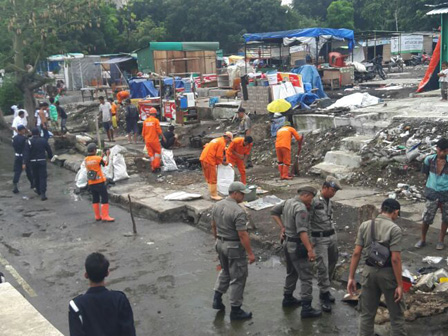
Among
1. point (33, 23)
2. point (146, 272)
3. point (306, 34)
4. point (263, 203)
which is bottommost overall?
point (146, 272)

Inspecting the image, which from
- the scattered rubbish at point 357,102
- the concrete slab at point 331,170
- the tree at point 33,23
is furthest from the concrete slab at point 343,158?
the tree at point 33,23

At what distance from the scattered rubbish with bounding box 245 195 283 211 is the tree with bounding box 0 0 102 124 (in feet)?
44.1

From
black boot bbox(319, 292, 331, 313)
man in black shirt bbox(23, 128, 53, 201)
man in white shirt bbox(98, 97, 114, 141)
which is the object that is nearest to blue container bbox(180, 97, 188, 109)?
man in white shirt bbox(98, 97, 114, 141)

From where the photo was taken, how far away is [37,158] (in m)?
12.7

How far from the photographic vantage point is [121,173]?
13797 millimetres

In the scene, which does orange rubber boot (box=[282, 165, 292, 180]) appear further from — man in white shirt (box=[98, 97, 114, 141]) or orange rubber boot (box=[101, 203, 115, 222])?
man in white shirt (box=[98, 97, 114, 141])

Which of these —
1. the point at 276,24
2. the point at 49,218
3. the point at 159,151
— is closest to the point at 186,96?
the point at 159,151

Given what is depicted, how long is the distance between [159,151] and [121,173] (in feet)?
4.10

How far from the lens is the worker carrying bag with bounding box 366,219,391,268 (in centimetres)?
503

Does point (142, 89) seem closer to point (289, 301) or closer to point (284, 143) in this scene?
point (284, 143)

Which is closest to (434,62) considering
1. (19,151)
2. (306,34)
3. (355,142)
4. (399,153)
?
(355,142)

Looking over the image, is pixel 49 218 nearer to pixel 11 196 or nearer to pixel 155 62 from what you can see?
pixel 11 196

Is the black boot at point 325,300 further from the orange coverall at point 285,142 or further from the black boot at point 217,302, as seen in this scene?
the orange coverall at point 285,142

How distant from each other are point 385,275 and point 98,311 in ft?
8.66
